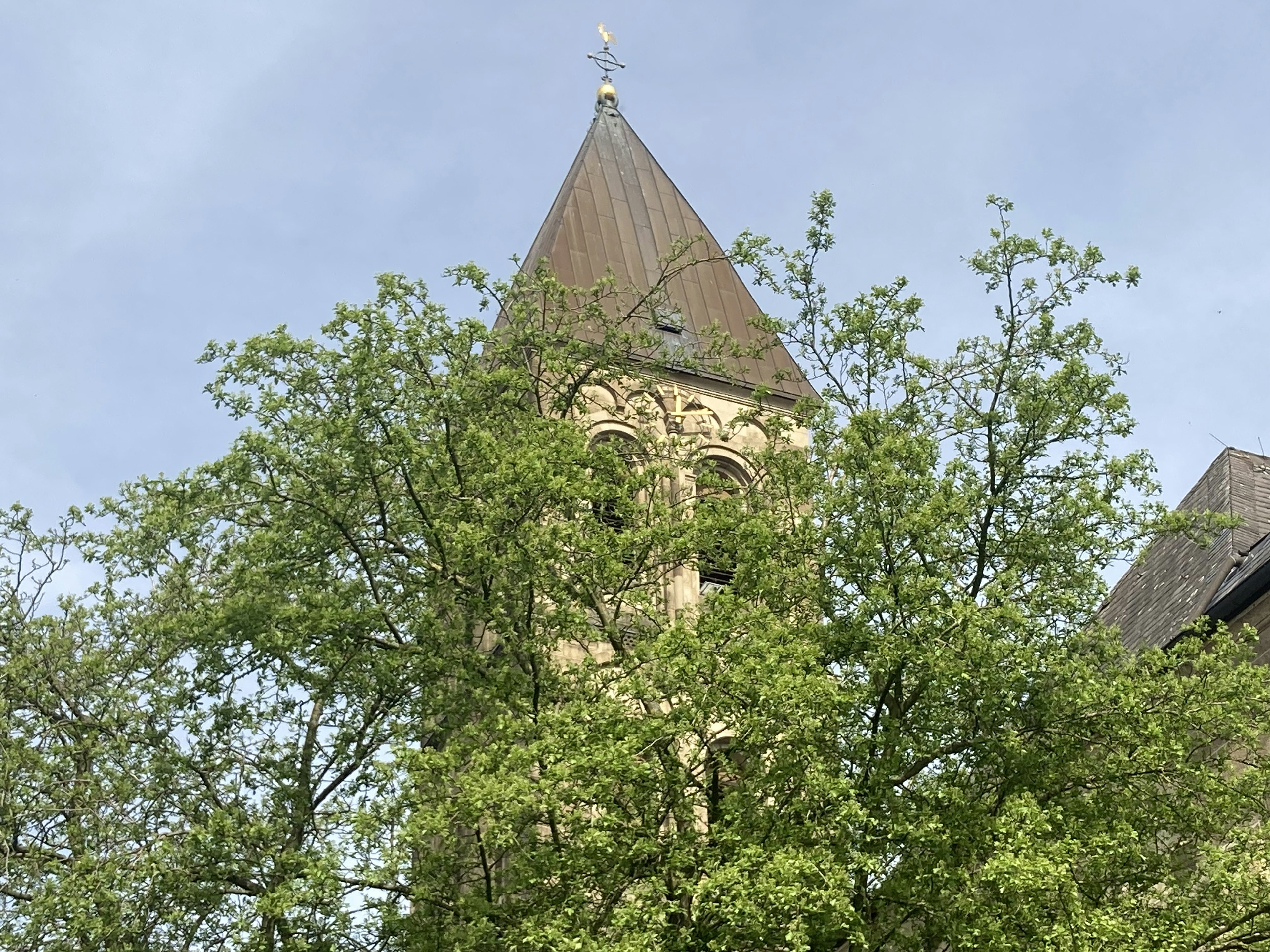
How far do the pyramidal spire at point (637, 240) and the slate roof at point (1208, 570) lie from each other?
5.41 m

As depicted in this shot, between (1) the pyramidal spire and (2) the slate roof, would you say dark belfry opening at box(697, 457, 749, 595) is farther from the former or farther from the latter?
(1) the pyramidal spire

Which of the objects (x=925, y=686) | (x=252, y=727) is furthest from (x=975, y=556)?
(x=252, y=727)

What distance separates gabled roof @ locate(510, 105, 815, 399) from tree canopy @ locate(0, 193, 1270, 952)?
925 centimetres

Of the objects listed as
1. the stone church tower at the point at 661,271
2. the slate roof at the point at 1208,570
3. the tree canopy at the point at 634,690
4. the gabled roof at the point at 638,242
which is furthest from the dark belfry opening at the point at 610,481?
the gabled roof at the point at 638,242

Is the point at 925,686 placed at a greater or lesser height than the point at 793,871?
greater

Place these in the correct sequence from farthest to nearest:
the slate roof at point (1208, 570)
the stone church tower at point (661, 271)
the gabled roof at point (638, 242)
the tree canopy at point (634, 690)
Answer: the gabled roof at point (638, 242), the stone church tower at point (661, 271), the slate roof at point (1208, 570), the tree canopy at point (634, 690)

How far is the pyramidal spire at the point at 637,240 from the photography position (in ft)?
86.7

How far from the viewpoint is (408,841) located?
42.2 feet

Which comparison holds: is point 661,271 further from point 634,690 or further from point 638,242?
point 634,690

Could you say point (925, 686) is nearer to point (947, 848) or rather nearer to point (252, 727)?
point (947, 848)

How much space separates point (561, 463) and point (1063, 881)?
525 centimetres

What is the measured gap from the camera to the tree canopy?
12.5 meters

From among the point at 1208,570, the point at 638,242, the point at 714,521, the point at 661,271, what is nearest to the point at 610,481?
the point at 714,521

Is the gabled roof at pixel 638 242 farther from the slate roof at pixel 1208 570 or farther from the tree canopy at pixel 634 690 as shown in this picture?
the tree canopy at pixel 634 690
